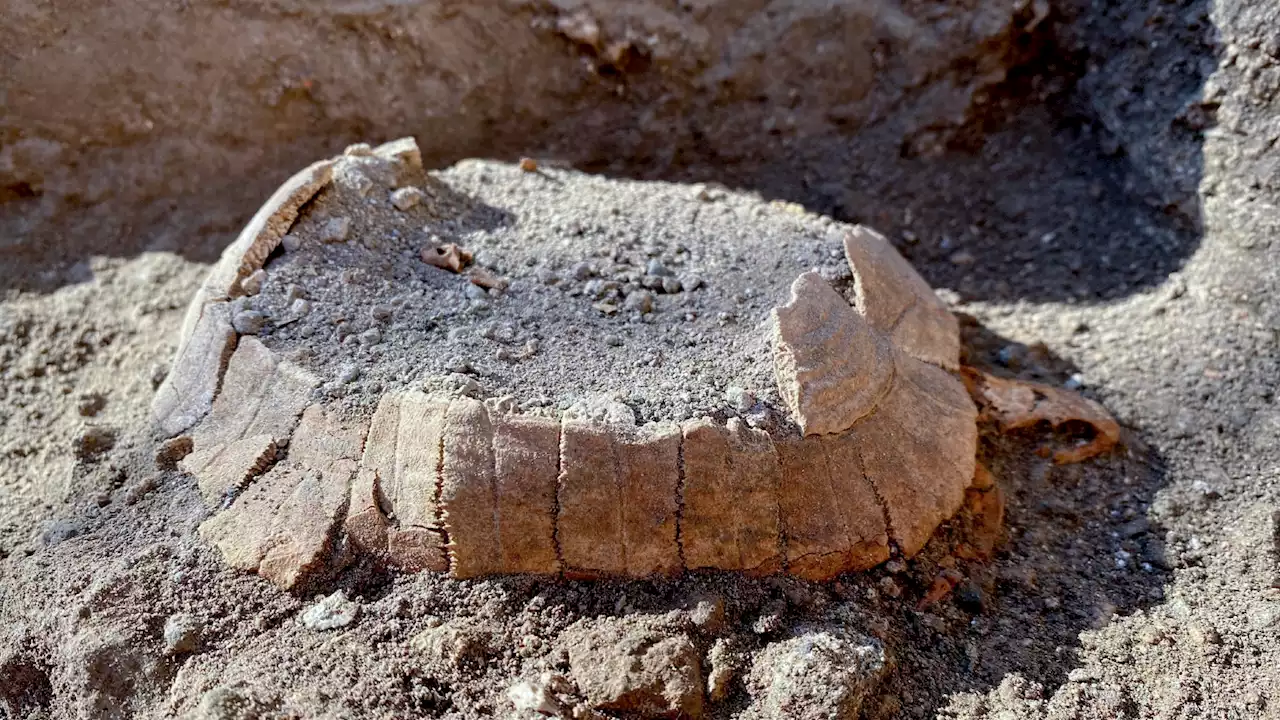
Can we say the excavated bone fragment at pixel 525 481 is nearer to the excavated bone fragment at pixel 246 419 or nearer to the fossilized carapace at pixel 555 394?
the fossilized carapace at pixel 555 394

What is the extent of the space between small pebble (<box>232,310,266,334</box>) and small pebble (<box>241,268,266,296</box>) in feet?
0.28

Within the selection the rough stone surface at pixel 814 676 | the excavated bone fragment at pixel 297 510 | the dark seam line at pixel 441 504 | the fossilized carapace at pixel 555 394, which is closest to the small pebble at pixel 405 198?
the fossilized carapace at pixel 555 394

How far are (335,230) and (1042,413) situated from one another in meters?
1.86

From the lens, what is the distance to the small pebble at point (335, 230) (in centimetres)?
237

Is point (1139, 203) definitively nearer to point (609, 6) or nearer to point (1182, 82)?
point (1182, 82)

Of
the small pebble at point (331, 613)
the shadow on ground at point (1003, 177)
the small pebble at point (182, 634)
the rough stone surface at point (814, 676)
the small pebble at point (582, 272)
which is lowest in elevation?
the rough stone surface at point (814, 676)

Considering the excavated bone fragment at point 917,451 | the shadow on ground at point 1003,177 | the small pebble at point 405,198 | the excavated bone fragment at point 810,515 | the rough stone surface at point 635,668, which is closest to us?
the rough stone surface at point 635,668

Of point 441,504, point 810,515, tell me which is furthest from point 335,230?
point 810,515

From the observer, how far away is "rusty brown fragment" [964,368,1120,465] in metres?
2.53

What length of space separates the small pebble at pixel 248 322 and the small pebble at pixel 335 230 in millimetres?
281

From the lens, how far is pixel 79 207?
3115 millimetres

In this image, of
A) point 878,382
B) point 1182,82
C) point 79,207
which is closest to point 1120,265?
point 1182,82

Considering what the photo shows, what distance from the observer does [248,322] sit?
2170 mm

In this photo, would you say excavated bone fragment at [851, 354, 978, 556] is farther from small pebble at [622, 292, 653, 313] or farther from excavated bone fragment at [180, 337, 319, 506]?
excavated bone fragment at [180, 337, 319, 506]
